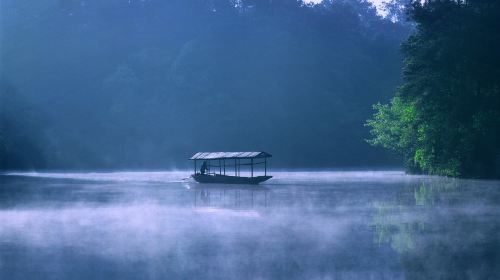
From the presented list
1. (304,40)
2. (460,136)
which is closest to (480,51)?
(460,136)

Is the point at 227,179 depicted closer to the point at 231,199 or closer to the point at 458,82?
the point at 231,199

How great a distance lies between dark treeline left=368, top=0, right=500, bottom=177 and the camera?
163 feet

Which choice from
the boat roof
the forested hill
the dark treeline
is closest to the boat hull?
the boat roof

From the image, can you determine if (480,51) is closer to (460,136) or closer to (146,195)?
(460,136)

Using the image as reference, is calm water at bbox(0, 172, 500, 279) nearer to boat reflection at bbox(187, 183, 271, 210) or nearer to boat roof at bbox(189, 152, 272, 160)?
boat reflection at bbox(187, 183, 271, 210)

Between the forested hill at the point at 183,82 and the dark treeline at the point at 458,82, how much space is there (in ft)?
135

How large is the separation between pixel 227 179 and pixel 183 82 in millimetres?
51925

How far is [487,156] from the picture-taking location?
52812mm

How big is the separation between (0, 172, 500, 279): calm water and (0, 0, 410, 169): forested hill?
201 feet

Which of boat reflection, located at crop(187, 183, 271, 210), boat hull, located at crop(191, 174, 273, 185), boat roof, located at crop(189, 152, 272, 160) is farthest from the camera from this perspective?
boat roof, located at crop(189, 152, 272, 160)

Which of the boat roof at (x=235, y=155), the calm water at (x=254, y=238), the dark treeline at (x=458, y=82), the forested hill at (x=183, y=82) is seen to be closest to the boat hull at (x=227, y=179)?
the boat roof at (x=235, y=155)

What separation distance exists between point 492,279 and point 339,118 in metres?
85.2

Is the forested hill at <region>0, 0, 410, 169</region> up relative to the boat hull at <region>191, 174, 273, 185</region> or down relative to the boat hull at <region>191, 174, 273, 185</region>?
up

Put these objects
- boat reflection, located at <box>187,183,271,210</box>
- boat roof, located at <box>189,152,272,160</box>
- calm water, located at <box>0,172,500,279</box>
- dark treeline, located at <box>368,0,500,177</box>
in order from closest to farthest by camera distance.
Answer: calm water, located at <box>0,172,500,279</box> < boat reflection, located at <box>187,183,271,210</box> < boat roof, located at <box>189,152,272,160</box> < dark treeline, located at <box>368,0,500,177</box>
